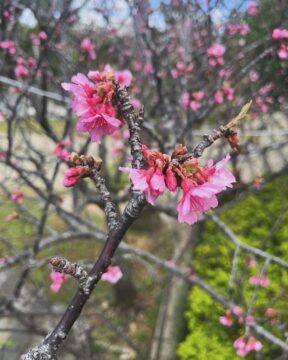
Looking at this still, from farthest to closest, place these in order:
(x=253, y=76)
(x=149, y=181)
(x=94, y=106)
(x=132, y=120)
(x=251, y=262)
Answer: (x=251, y=262) → (x=253, y=76) → (x=94, y=106) → (x=132, y=120) → (x=149, y=181)

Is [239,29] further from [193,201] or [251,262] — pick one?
[193,201]

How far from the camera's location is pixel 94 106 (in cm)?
123

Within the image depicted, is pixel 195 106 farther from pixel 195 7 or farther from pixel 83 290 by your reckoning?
pixel 83 290

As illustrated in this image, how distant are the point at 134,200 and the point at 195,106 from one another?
2.61 meters

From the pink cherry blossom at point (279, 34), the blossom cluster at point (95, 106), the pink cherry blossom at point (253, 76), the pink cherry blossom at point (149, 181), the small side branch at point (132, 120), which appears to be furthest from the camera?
the pink cherry blossom at point (253, 76)

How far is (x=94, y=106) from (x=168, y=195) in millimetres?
3547

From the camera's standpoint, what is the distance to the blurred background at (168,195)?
3426mm

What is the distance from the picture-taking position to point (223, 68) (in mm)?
3506

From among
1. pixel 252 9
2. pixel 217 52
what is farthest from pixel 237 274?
pixel 252 9

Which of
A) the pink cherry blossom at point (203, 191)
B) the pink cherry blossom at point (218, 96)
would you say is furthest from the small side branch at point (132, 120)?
the pink cherry blossom at point (218, 96)

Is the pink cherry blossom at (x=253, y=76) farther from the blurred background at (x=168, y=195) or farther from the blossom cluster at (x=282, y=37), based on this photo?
the blossom cluster at (x=282, y=37)

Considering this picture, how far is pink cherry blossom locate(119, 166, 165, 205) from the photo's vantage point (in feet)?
3.18

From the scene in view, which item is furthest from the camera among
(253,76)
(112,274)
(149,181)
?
(253,76)

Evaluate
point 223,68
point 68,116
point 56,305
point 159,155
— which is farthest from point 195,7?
point 56,305
